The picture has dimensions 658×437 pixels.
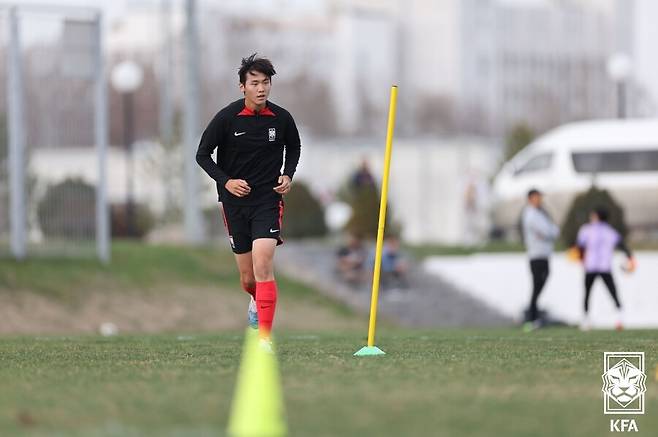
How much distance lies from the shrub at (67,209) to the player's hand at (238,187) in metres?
19.5

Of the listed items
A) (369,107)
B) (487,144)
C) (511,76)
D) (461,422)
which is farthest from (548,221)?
(511,76)

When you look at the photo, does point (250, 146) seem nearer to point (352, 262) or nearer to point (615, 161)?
point (352, 262)

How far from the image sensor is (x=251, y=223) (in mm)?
13266

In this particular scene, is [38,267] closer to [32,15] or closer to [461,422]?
[32,15]

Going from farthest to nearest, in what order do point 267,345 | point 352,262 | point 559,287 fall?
point 352,262, point 559,287, point 267,345

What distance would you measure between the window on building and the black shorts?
31.3m

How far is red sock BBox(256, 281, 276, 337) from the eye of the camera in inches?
513

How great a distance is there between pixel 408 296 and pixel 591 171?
8395 mm

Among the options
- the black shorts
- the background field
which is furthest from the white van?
the black shorts

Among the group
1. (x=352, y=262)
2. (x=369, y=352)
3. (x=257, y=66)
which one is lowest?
(x=352, y=262)

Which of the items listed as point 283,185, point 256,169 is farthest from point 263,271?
point 256,169

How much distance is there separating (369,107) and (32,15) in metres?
119

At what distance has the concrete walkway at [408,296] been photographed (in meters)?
36.5

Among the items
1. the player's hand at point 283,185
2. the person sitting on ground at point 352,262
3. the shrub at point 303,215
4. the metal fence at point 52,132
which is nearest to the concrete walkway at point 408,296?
the person sitting on ground at point 352,262
